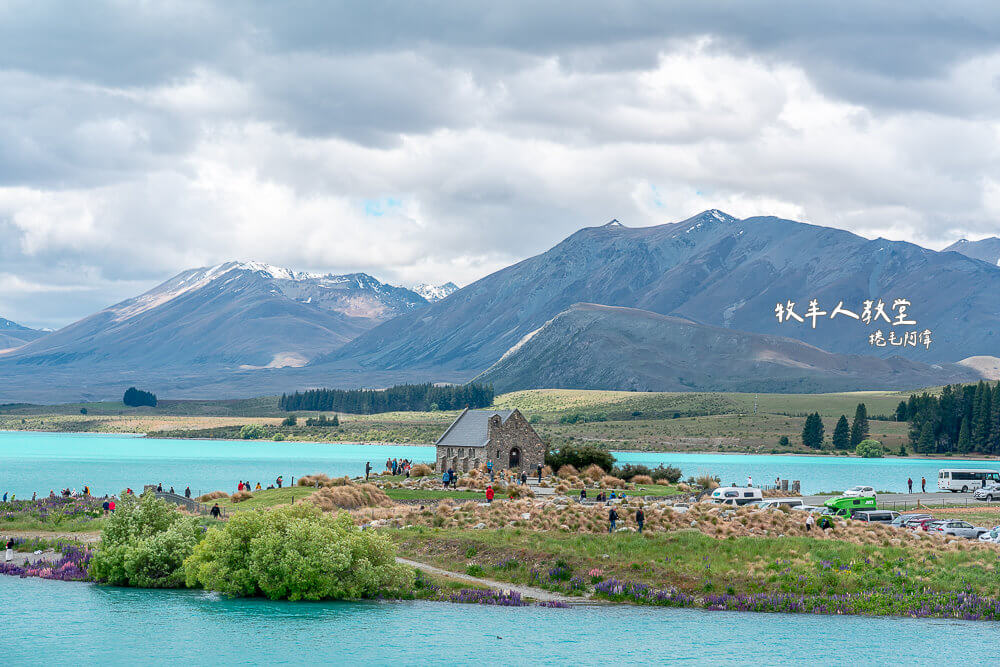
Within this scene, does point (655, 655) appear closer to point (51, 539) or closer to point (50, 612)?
point (50, 612)

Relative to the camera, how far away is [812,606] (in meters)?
43.6

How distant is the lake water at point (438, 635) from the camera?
36281 mm

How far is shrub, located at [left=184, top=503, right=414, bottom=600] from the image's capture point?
4478 centimetres

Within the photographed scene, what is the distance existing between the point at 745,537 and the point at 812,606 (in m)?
8.32

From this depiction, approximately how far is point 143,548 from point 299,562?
8443mm

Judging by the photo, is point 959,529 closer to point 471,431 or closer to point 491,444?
point 491,444

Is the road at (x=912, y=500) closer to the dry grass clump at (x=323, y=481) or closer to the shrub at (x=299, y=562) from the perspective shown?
the dry grass clump at (x=323, y=481)

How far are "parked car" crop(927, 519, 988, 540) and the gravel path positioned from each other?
2504cm

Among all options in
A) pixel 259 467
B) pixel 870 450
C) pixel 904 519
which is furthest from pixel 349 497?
pixel 870 450

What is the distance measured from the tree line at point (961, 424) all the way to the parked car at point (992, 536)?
120m

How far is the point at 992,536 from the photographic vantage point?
188 feet

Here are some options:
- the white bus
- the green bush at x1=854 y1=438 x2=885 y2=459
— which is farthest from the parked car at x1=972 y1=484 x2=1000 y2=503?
the green bush at x1=854 y1=438 x2=885 y2=459

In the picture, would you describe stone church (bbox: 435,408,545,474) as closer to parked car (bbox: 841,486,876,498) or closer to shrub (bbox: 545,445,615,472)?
shrub (bbox: 545,445,615,472)

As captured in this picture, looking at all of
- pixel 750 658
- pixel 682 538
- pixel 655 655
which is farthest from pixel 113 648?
pixel 682 538
